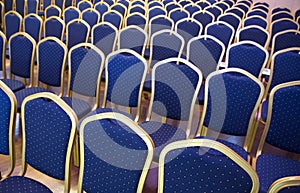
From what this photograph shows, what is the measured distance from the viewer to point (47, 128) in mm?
2062

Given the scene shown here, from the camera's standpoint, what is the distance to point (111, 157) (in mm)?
1911

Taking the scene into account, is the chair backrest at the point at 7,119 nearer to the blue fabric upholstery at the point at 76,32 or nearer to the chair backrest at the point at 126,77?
the chair backrest at the point at 126,77

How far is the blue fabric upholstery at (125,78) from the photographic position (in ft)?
10.5

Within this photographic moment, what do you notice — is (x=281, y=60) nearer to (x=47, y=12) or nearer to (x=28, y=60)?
(x=28, y=60)

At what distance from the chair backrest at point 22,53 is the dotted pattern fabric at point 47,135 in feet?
5.94

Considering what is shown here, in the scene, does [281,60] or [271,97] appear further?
[281,60]

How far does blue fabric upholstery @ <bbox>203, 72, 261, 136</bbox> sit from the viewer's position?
111 inches

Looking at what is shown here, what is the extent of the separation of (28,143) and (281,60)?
2901mm

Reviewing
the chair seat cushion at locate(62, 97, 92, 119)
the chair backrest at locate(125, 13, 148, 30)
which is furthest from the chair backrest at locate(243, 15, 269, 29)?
the chair seat cushion at locate(62, 97, 92, 119)

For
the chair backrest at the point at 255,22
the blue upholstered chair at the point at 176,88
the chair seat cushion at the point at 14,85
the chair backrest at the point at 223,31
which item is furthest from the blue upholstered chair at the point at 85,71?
the chair backrest at the point at 255,22

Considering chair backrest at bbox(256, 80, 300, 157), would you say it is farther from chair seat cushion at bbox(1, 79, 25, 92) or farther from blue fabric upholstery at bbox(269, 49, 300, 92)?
chair seat cushion at bbox(1, 79, 25, 92)

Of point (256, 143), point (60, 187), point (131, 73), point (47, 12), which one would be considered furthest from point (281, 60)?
point (47, 12)

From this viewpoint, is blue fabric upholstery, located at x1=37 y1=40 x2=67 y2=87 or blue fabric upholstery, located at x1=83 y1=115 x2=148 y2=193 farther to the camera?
blue fabric upholstery, located at x1=37 y1=40 x2=67 y2=87

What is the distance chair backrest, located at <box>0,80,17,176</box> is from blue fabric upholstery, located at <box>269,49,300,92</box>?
9.40 ft
